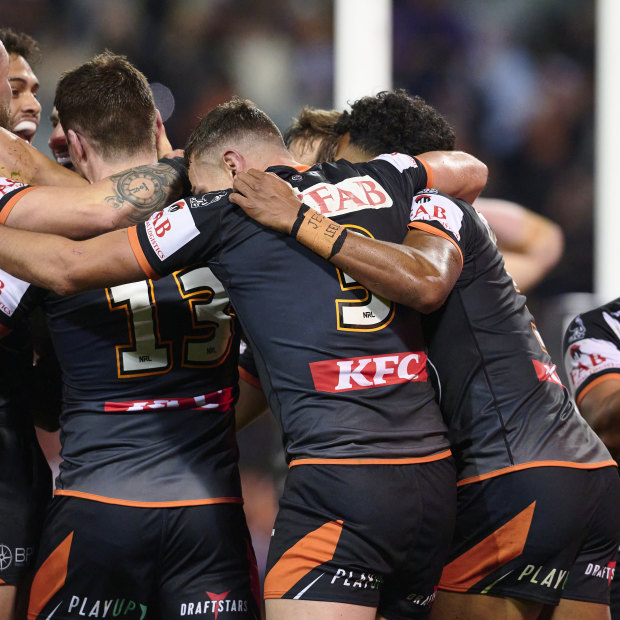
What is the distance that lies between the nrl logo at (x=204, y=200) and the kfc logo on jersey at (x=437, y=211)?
23.4 inches

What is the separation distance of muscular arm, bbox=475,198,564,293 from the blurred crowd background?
0.15 metres

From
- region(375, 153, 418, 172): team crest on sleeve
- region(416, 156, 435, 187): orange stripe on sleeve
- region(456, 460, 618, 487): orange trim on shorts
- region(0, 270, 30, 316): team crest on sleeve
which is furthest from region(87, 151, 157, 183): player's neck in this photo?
region(456, 460, 618, 487): orange trim on shorts

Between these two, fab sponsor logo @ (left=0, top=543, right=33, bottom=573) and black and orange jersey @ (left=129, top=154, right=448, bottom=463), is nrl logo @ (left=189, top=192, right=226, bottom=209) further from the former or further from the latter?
fab sponsor logo @ (left=0, top=543, right=33, bottom=573)

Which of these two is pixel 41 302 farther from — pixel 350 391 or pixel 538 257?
pixel 538 257

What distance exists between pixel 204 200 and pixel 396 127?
3.15 feet

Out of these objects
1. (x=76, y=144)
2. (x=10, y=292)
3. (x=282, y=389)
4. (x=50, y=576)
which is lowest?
(x=50, y=576)

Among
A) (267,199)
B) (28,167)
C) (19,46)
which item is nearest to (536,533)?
(267,199)

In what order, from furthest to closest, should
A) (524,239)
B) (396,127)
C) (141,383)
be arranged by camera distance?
(524,239) < (396,127) < (141,383)

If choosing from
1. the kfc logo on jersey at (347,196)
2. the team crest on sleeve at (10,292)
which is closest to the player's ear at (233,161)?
the kfc logo on jersey at (347,196)

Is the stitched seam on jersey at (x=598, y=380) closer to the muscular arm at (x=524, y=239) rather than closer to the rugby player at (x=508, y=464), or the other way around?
the rugby player at (x=508, y=464)

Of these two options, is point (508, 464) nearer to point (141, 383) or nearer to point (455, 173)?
point (455, 173)

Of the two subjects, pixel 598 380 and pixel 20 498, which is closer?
pixel 20 498

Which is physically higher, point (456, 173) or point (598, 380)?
point (456, 173)

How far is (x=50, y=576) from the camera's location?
2.43 metres
